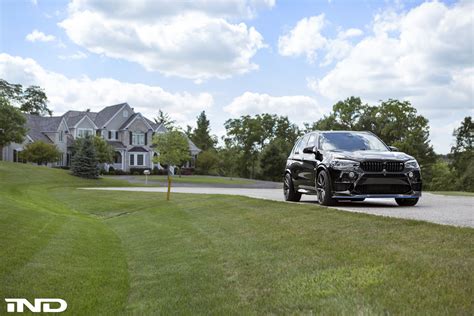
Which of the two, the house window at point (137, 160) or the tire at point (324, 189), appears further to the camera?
the house window at point (137, 160)

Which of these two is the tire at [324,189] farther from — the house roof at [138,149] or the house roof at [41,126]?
the house roof at [138,149]

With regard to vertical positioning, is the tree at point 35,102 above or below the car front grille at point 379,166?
above

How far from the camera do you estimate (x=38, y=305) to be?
21.8 ft

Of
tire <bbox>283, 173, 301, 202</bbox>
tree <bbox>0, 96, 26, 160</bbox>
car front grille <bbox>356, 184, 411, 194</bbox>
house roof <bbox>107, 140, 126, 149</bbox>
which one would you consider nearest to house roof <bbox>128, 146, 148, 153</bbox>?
house roof <bbox>107, 140, 126, 149</bbox>

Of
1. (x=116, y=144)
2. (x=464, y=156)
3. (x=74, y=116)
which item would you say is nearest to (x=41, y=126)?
(x=74, y=116)

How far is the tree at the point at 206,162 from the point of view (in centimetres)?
7900

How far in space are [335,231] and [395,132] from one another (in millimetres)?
58926

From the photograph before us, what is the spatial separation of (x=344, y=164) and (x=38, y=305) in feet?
25.5

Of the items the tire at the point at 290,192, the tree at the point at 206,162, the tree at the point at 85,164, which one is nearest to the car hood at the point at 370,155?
the tire at the point at 290,192

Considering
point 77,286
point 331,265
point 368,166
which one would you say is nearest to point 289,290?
point 331,265

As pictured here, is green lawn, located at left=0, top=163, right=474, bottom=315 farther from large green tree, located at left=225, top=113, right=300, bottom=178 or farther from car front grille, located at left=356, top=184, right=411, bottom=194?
large green tree, located at left=225, top=113, right=300, bottom=178

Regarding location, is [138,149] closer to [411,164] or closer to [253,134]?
[253,134]

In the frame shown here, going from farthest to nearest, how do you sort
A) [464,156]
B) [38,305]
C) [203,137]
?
[203,137] → [464,156] → [38,305]

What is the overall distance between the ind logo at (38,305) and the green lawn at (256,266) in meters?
0.15
